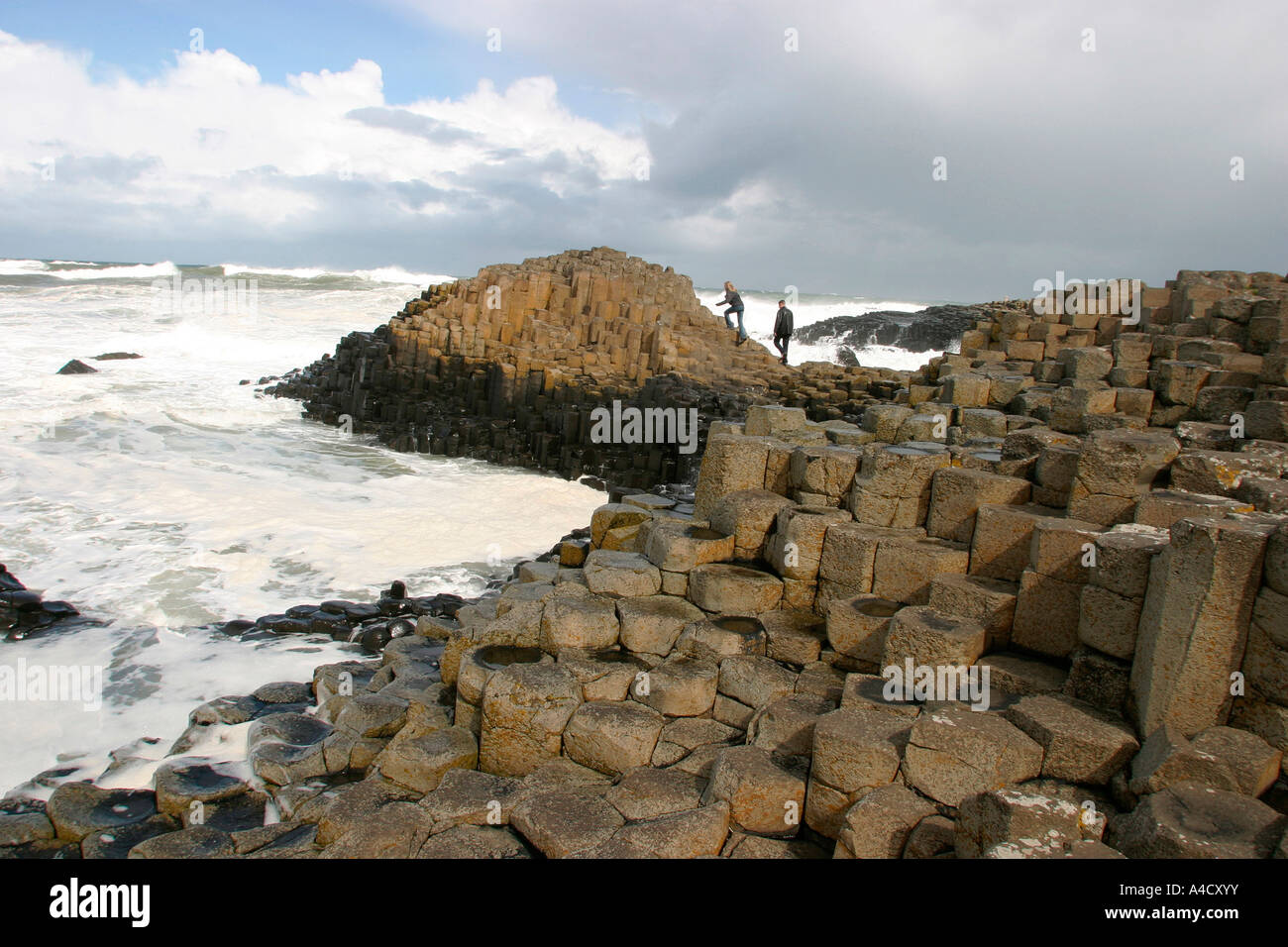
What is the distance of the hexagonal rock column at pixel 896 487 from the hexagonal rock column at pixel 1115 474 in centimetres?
119

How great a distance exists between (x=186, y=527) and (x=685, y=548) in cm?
890

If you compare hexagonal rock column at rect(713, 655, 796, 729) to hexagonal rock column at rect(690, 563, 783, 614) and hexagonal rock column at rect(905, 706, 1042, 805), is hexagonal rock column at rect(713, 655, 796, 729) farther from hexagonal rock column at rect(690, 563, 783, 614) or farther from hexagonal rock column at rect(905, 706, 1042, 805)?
hexagonal rock column at rect(905, 706, 1042, 805)

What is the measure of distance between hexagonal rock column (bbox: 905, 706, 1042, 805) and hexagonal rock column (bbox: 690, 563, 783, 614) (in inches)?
88.4

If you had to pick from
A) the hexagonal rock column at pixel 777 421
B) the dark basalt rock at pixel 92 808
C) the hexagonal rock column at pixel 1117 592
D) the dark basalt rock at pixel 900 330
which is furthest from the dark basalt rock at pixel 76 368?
the dark basalt rock at pixel 900 330

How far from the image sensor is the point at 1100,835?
148 inches

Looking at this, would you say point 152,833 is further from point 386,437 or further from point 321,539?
point 386,437

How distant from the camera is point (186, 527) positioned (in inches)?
475

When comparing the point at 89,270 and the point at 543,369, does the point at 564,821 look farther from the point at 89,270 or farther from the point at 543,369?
the point at 89,270

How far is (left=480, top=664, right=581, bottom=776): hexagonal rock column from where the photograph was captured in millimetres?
5609

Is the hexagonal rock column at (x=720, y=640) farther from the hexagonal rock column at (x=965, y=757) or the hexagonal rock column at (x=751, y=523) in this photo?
the hexagonal rock column at (x=965, y=757)
